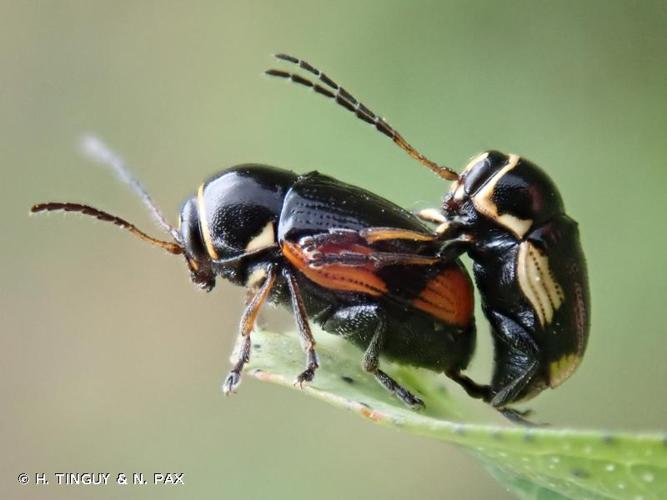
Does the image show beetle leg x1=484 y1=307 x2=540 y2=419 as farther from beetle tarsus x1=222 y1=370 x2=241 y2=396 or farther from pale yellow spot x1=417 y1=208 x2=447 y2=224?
beetle tarsus x1=222 y1=370 x2=241 y2=396

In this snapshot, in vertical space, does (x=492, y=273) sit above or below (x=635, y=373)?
above

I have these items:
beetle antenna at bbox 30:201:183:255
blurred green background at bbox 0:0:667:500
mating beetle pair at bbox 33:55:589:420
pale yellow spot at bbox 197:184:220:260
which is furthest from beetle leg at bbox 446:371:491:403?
blurred green background at bbox 0:0:667:500

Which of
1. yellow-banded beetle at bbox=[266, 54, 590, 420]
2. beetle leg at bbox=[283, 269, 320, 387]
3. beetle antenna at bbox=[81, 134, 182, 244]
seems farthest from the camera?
beetle antenna at bbox=[81, 134, 182, 244]

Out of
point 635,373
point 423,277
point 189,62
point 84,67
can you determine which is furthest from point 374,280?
point 84,67

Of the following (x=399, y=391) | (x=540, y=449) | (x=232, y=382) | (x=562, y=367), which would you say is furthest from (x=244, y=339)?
(x=540, y=449)

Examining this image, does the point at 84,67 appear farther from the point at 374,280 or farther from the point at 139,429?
the point at 374,280

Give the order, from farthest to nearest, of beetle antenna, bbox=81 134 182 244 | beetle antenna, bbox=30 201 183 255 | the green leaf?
beetle antenna, bbox=81 134 182 244 → beetle antenna, bbox=30 201 183 255 → the green leaf
